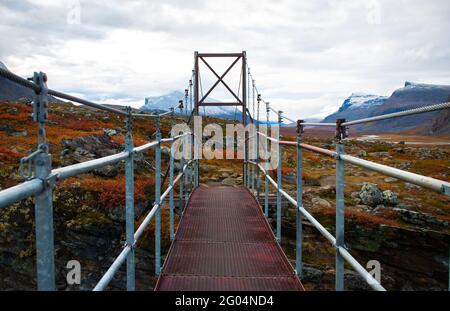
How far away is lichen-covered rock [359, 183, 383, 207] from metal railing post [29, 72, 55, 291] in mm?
12016

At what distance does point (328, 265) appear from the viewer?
9.91 meters

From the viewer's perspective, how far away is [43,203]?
147 centimetres

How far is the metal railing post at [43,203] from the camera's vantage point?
1.44 metres

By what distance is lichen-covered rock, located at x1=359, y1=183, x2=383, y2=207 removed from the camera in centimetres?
1227

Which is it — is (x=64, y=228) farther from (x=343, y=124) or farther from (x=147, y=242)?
(x=343, y=124)

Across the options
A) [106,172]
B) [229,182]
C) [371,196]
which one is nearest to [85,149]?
[106,172]

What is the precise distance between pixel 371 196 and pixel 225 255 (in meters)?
8.96

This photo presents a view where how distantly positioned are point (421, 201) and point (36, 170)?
14.1 metres

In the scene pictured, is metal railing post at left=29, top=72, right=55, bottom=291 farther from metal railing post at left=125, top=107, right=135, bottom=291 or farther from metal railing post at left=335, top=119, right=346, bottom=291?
metal railing post at left=335, top=119, right=346, bottom=291

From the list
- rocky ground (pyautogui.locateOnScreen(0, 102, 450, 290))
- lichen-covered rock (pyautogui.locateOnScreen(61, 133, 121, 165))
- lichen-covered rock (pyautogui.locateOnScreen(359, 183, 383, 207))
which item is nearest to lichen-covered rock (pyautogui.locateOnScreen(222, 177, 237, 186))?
rocky ground (pyautogui.locateOnScreen(0, 102, 450, 290))

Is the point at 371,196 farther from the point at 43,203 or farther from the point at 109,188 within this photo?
the point at 43,203

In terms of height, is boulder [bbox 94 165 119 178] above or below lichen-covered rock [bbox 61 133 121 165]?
below

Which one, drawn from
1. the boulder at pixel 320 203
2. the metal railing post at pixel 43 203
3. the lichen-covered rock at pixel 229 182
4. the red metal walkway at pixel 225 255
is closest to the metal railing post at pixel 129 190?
the red metal walkway at pixel 225 255
